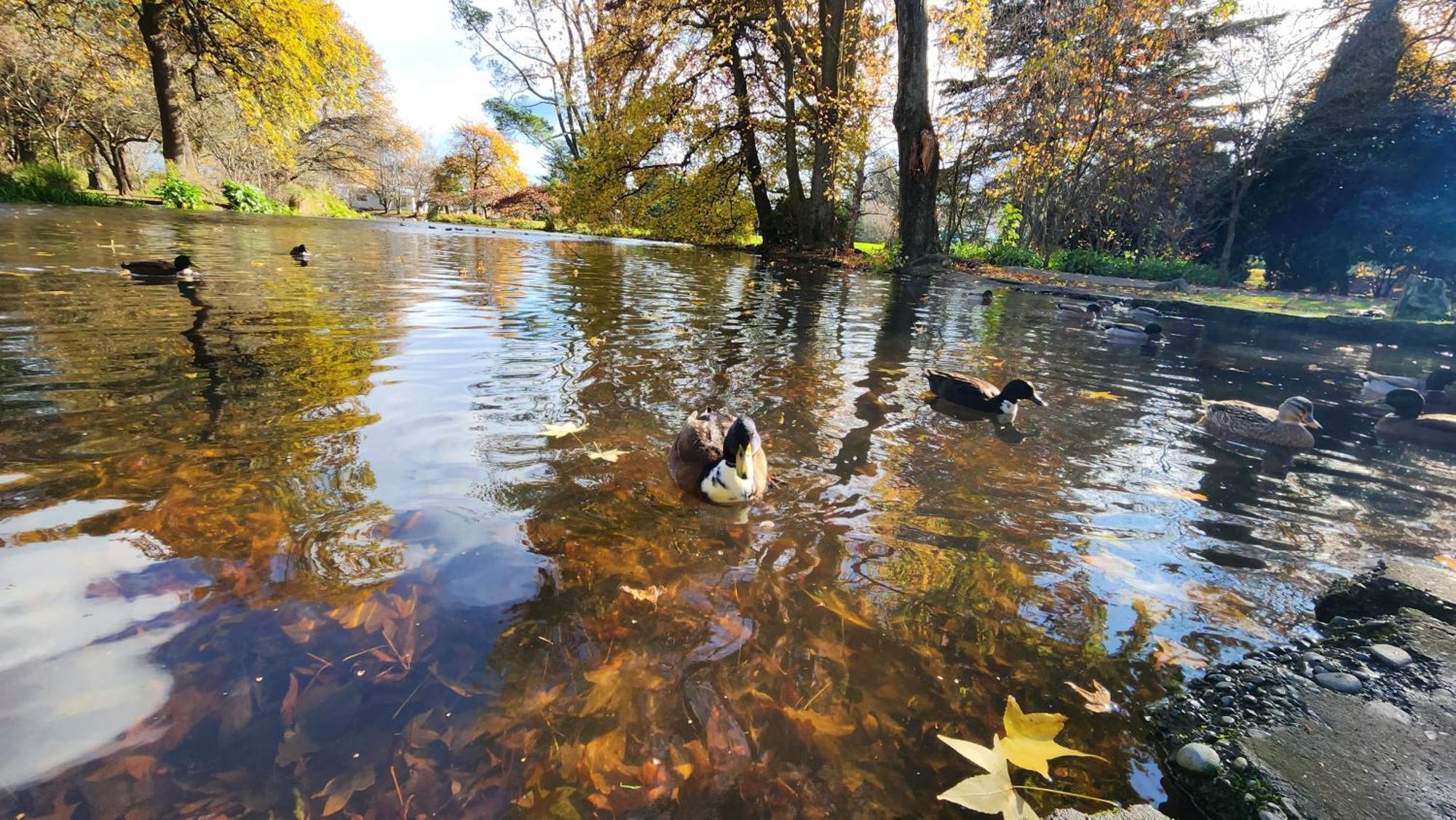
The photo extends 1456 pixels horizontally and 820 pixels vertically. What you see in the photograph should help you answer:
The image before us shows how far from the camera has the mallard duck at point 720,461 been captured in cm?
320

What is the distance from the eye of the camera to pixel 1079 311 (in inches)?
458

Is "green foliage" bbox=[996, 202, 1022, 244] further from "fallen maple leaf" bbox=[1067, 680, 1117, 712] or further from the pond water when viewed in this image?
"fallen maple leaf" bbox=[1067, 680, 1117, 712]

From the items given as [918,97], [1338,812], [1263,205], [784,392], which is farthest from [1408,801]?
[1263,205]

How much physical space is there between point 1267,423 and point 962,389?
2.48 meters

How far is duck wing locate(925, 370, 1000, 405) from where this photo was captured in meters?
5.23

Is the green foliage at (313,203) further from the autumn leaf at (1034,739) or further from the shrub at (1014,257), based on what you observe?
the autumn leaf at (1034,739)

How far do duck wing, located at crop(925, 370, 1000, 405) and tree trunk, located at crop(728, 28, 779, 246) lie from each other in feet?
56.6

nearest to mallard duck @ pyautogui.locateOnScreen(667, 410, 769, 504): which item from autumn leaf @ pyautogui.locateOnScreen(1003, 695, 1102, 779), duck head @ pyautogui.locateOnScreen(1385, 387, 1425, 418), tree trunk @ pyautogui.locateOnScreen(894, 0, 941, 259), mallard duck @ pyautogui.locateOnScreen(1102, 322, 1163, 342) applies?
autumn leaf @ pyautogui.locateOnScreen(1003, 695, 1102, 779)

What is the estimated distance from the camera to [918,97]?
1486 centimetres

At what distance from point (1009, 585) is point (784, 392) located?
298 centimetres

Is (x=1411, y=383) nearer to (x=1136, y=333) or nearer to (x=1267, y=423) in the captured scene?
(x=1136, y=333)

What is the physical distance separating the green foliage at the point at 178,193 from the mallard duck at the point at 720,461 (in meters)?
33.6

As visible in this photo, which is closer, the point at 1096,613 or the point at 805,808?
the point at 805,808

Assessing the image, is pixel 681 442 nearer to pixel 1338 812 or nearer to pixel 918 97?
pixel 1338 812
